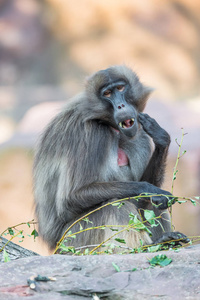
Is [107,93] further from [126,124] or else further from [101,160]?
[101,160]

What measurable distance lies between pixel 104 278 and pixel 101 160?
6.61ft

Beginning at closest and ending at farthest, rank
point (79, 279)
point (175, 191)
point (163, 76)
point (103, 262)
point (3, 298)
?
point (3, 298) → point (79, 279) → point (103, 262) → point (175, 191) → point (163, 76)

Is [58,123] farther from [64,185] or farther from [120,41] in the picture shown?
[120,41]

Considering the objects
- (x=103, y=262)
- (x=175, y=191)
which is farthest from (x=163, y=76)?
(x=103, y=262)

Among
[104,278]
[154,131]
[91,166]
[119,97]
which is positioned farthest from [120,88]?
[104,278]

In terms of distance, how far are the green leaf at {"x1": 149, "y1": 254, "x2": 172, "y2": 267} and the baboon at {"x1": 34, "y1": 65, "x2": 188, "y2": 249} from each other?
1273mm

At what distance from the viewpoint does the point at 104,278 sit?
3.53 m

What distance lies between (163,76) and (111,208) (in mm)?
4934

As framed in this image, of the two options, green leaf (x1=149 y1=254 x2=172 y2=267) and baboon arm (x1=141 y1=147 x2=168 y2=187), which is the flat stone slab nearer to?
green leaf (x1=149 y1=254 x2=172 y2=267)

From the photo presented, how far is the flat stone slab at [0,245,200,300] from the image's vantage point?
3.35 metres

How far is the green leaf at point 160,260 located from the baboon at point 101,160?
1273 mm

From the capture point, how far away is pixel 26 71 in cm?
991

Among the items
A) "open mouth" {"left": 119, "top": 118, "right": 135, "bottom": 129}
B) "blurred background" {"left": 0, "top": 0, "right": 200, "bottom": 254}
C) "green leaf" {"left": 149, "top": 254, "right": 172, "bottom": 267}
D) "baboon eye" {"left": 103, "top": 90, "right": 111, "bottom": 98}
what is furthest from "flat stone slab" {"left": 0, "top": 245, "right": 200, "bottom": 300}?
"blurred background" {"left": 0, "top": 0, "right": 200, "bottom": 254}

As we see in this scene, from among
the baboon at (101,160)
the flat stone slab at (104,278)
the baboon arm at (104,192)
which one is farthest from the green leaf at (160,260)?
the baboon arm at (104,192)
